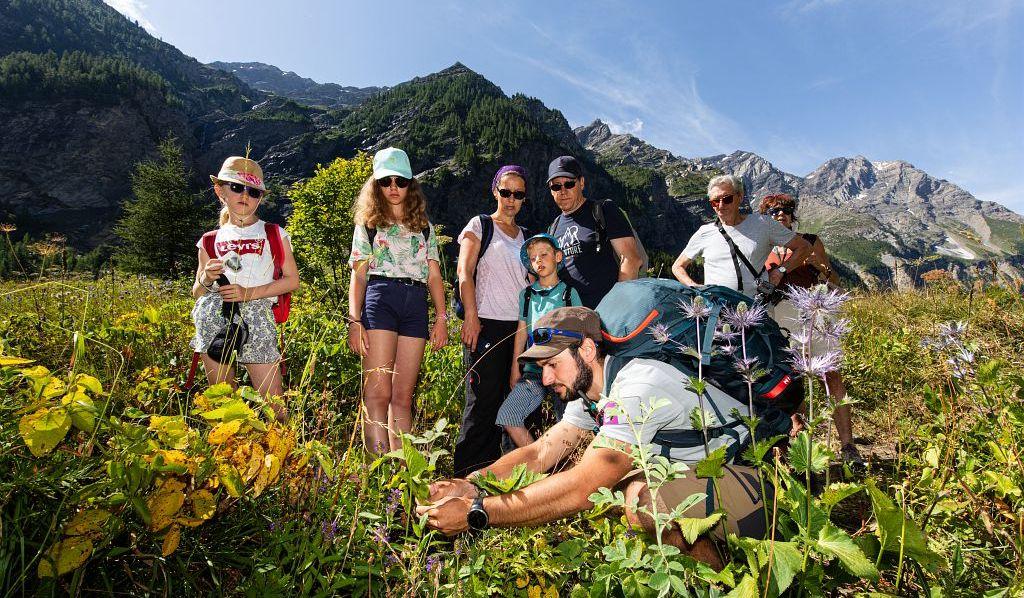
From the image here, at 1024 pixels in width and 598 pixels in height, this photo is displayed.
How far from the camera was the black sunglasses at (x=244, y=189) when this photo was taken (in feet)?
10.0

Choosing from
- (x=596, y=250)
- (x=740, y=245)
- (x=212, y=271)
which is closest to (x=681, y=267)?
(x=740, y=245)

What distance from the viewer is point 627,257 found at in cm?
366

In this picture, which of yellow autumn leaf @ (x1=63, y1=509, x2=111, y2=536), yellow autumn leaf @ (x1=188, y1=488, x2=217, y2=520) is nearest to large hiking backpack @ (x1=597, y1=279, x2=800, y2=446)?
yellow autumn leaf @ (x1=188, y1=488, x2=217, y2=520)

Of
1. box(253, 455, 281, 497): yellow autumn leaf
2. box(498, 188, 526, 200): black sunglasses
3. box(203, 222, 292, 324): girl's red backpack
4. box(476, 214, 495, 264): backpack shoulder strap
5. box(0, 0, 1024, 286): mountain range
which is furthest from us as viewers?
A: box(0, 0, 1024, 286): mountain range

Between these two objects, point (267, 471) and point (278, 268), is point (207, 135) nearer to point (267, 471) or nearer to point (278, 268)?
point (278, 268)

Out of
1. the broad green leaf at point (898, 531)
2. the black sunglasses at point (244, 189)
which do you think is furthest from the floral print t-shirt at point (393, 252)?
the broad green leaf at point (898, 531)

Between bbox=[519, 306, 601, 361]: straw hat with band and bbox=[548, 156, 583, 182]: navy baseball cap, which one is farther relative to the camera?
bbox=[548, 156, 583, 182]: navy baseball cap

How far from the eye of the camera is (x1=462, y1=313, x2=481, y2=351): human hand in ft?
11.6

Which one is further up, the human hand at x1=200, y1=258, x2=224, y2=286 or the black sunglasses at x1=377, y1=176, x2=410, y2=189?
the black sunglasses at x1=377, y1=176, x2=410, y2=189

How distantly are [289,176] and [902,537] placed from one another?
15052cm

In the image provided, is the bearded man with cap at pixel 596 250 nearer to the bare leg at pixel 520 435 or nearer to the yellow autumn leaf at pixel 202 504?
the bare leg at pixel 520 435

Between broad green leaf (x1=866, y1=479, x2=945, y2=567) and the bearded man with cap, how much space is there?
251cm

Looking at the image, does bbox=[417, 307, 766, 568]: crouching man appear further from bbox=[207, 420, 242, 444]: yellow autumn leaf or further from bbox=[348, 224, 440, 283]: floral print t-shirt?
bbox=[348, 224, 440, 283]: floral print t-shirt

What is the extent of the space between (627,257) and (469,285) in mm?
1306
